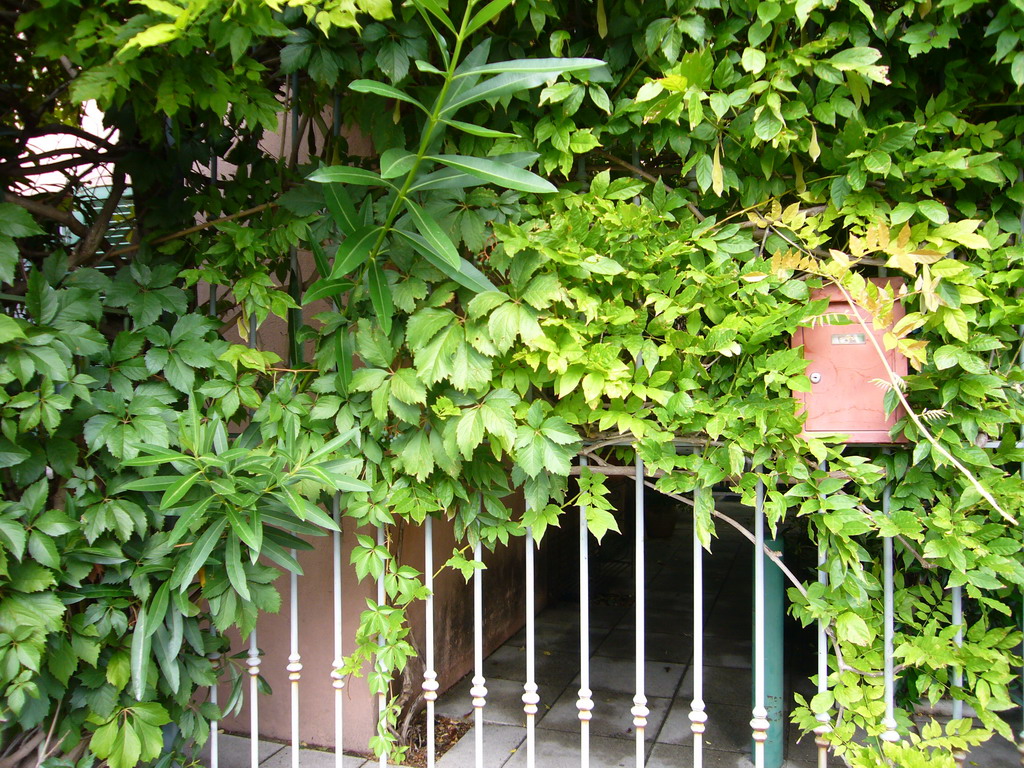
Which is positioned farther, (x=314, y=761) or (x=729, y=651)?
(x=729, y=651)

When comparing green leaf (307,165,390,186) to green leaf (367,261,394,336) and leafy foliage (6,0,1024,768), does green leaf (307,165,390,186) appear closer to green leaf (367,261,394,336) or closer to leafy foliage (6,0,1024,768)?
leafy foliage (6,0,1024,768)

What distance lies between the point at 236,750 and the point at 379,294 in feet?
6.92

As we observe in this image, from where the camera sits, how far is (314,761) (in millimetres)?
2885

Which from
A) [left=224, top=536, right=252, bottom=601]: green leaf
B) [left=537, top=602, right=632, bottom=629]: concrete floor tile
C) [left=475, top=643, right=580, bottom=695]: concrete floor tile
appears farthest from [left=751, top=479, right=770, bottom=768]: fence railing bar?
[left=537, top=602, right=632, bottom=629]: concrete floor tile

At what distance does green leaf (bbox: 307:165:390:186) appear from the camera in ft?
5.80

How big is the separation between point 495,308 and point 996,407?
49.5 inches

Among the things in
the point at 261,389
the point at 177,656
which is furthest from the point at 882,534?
the point at 177,656

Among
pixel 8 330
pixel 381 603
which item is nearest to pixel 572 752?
pixel 381 603

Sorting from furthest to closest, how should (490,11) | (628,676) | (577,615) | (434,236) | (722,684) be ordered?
(577,615) → (628,676) → (722,684) → (434,236) → (490,11)

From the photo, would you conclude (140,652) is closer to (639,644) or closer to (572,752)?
(639,644)

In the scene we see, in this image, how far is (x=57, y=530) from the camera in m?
1.87

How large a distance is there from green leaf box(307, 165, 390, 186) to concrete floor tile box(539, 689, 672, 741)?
236cm

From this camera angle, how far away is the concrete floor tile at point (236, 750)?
2.80 metres

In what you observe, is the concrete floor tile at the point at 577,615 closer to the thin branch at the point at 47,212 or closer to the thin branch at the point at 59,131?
the thin branch at the point at 47,212
